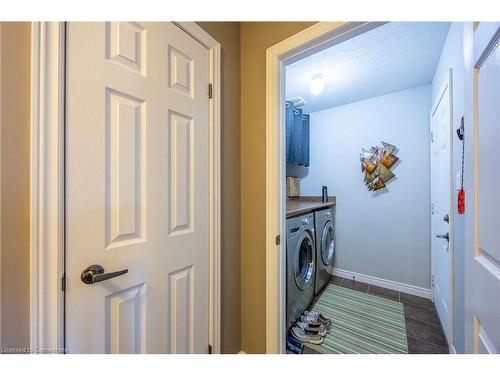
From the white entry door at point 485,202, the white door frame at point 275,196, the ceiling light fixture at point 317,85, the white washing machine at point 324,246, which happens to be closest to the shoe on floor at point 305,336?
the white door frame at point 275,196

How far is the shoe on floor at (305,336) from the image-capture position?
1.56 meters

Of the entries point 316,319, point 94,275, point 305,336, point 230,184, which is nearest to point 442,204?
point 316,319

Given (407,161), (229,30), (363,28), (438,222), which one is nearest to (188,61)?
(229,30)

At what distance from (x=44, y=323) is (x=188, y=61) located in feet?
3.81

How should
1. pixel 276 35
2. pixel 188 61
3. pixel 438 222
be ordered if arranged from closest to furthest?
pixel 188 61 < pixel 276 35 < pixel 438 222

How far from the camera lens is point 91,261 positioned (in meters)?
0.67

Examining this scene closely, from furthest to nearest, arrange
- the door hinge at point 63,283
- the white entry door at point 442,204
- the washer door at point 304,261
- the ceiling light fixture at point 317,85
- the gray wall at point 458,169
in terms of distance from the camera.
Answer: the ceiling light fixture at point 317,85, the washer door at point 304,261, the white entry door at point 442,204, the gray wall at point 458,169, the door hinge at point 63,283

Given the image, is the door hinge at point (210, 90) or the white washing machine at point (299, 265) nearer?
the door hinge at point (210, 90)

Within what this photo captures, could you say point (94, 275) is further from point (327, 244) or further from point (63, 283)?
point (327, 244)

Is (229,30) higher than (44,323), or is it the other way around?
(229,30)

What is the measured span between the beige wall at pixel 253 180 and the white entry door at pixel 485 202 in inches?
34.1

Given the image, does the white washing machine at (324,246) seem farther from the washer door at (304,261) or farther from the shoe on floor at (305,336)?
the shoe on floor at (305,336)

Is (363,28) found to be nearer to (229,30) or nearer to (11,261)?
(229,30)
